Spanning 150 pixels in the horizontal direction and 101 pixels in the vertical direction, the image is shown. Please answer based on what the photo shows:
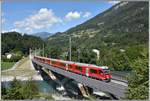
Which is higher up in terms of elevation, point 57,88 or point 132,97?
point 132,97

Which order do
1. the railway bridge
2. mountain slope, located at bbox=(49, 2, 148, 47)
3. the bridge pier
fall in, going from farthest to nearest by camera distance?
mountain slope, located at bbox=(49, 2, 148, 47), the bridge pier, the railway bridge

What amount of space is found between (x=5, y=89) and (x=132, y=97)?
1776 mm

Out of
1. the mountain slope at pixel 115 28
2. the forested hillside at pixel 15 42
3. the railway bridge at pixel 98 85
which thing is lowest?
the railway bridge at pixel 98 85

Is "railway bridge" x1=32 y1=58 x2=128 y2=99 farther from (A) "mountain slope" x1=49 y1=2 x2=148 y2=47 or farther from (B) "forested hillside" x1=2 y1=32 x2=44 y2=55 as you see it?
(A) "mountain slope" x1=49 y1=2 x2=148 y2=47

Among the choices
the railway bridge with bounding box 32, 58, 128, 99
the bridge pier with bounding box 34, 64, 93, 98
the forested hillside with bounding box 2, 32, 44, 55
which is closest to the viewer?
the forested hillside with bounding box 2, 32, 44, 55

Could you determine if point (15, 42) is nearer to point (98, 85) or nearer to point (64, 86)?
point (98, 85)

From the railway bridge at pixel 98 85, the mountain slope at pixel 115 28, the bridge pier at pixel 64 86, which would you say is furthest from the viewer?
the mountain slope at pixel 115 28

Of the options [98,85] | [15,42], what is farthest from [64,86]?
[15,42]

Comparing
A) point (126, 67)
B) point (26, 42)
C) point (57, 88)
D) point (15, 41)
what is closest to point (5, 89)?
point (15, 41)

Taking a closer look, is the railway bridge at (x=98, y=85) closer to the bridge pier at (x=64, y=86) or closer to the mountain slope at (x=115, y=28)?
the bridge pier at (x=64, y=86)

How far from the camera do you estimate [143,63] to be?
4.28 m

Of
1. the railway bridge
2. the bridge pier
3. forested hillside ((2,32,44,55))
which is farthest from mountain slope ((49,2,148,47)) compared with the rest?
forested hillside ((2,32,44,55))

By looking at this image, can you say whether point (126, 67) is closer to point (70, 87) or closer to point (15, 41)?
point (15, 41)

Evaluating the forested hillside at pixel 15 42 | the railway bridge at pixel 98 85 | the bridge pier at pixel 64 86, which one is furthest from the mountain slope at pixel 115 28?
the forested hillside at pixel 15 42
